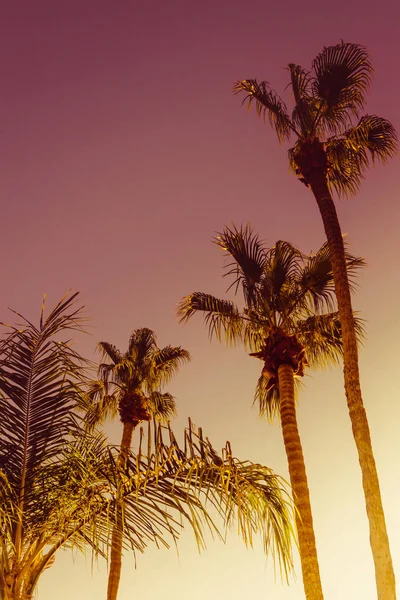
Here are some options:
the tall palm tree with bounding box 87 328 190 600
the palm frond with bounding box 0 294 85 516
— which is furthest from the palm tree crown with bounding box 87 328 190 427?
the palm frond with bounding box 0 294 85 516

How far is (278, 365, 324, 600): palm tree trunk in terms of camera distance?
1180 centimetres

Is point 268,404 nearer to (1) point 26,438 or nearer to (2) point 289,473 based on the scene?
(2) point 289,473

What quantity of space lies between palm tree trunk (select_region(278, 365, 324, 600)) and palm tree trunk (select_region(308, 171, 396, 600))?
1356 millimetres

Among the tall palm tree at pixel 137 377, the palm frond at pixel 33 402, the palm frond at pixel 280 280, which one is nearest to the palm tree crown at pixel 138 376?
the tall palm tree at pixel 137 377

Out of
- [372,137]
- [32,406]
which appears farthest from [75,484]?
[372,137]

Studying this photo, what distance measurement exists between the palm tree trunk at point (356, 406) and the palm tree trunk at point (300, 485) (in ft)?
4.45

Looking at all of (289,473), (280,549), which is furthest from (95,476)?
(289,473)

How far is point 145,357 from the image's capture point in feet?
76.0

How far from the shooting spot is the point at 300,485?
42.9 ft

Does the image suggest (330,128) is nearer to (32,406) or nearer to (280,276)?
(280,276)

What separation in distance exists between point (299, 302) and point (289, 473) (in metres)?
4.64

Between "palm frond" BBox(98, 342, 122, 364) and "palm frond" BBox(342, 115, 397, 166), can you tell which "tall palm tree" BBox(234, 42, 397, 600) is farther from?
"palm frond" BBox(98, 342, 122, 364)

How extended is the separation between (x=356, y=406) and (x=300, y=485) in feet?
7.51

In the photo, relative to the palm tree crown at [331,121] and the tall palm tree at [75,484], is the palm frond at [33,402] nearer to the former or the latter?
the tall palm tree at [75,484]
